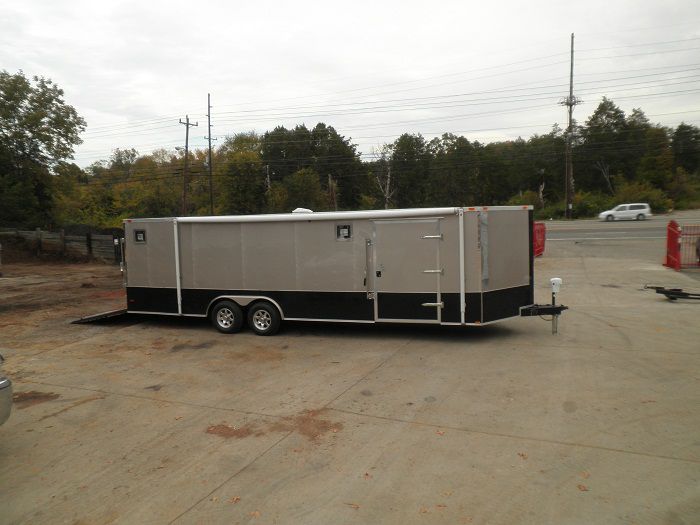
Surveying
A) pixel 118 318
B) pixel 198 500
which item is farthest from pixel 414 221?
pixel 118 318

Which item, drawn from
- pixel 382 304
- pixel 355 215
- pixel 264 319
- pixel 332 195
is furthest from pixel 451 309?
pixel 332 195

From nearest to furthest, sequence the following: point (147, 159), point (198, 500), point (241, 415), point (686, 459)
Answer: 1. point (198, 500)
2. point (686, 459)
3. point (241, 415)
4. point (147, 159)

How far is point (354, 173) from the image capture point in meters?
63.8

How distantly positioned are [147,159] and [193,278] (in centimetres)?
8453

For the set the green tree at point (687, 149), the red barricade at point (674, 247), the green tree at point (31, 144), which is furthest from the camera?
the green tree at point (687, 149)

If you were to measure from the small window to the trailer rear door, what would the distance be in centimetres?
50

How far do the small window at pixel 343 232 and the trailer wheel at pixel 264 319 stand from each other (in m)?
1.95

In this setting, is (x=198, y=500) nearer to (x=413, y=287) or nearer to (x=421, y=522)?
(x=421, y=522)

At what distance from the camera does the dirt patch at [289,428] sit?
5742mm

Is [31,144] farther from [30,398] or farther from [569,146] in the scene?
[569,146]

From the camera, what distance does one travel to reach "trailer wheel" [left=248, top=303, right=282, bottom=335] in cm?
1058

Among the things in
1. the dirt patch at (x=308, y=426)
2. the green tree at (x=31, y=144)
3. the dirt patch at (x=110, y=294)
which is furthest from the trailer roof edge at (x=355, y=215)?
the green tree at (x=31, y=144)

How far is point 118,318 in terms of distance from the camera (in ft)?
41.7

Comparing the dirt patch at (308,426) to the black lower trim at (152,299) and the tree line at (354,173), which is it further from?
the tree line at (354,173)
